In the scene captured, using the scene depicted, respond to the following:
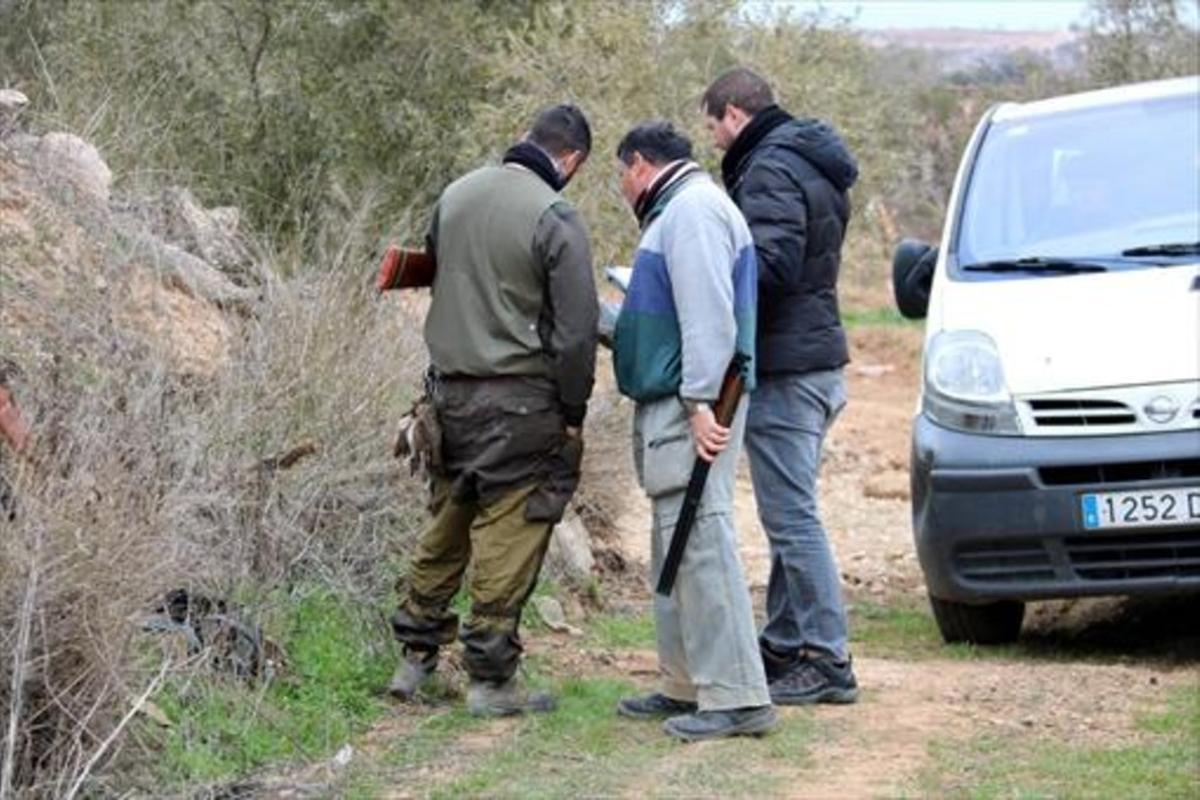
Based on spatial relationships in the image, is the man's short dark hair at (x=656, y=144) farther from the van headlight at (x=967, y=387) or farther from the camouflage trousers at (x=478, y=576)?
the van headlight at (x=967, y=387)

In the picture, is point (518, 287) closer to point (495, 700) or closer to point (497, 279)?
point (497, 279)

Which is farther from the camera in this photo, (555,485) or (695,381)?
(555,485)

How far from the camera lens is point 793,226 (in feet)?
25.5

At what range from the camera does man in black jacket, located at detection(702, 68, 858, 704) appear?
7.84 meters

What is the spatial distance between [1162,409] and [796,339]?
1.57m

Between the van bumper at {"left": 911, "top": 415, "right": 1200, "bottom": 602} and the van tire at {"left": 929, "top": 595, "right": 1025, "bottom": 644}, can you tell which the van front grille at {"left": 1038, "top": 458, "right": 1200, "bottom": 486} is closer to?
the van bumper at {"left": 911, "top": 415, "right": 1200, "bottom": 602}

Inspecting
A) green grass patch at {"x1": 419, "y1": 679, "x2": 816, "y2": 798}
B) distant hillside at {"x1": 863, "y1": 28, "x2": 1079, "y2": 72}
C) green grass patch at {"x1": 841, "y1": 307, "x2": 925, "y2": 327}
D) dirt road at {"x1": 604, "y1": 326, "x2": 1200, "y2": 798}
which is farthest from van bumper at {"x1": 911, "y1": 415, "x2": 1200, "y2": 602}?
distant hillside at {"x1": 863, "y1": 28, "x2": 1079, "y2": 72}

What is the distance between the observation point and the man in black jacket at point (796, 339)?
7.84 m

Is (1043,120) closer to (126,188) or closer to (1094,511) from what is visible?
(1094,511)

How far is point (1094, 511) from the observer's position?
28.5ft

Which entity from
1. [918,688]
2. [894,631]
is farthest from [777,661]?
[894,631]

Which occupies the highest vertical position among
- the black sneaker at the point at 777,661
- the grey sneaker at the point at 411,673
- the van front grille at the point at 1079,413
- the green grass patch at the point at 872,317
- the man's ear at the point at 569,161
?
the man's ear at the point at 569,161

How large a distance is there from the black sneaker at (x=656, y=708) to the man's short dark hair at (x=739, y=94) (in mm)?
1820

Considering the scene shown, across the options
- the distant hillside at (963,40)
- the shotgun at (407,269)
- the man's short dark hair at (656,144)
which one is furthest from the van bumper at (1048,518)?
the distant hillside at (963,40)
